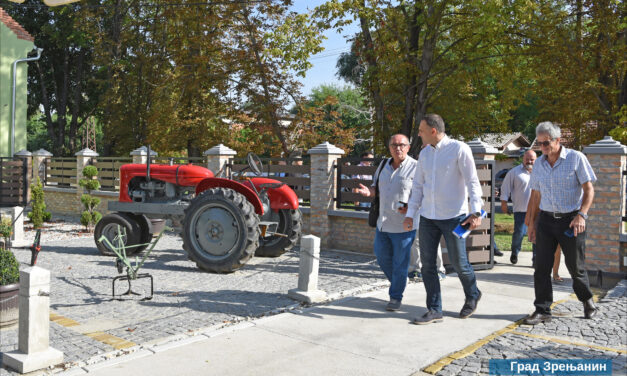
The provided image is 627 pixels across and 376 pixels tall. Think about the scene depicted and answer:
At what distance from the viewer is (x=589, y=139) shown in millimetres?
11430

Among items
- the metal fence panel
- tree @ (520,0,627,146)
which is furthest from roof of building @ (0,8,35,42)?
tree @ (520,0,627,146)

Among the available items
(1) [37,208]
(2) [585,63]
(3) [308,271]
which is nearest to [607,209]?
(3) [308,271]

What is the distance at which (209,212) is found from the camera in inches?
311

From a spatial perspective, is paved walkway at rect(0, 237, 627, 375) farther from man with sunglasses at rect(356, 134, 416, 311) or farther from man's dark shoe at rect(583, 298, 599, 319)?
man with sunglasses at rect(356, 134, 416, 311)

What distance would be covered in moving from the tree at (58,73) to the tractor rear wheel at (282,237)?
22796 mm

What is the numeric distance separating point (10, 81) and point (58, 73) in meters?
7.23

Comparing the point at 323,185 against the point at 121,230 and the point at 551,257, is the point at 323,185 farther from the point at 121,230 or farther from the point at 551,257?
the point at 551,257

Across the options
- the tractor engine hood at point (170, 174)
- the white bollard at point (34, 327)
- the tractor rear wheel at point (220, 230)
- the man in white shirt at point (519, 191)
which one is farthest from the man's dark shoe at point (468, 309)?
the tractor engine hood at point (170, 174)

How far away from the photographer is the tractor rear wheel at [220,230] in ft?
24.8

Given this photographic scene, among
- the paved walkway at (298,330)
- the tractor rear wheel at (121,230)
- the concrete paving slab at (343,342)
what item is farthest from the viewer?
the tractor rear wheel at (121,230)

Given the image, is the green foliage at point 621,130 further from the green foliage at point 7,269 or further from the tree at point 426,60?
the green foliage at point 7,269

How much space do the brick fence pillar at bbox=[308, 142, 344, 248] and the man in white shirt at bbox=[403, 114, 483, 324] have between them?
5.30m

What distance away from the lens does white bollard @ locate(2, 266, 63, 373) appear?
4105mm

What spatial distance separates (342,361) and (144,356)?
1.54 meters
